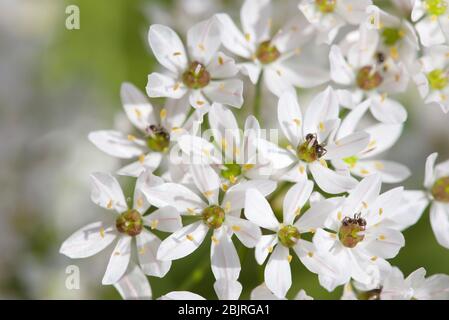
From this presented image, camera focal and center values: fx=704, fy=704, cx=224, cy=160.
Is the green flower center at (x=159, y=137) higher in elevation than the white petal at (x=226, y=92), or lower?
lower

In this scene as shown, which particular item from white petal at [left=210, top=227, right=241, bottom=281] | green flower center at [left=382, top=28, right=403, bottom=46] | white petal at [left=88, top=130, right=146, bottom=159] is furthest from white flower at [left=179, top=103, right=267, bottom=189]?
green flower center at [left=382, top=28, right=403, bottom=46]

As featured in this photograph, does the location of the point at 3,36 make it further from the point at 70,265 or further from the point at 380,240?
the point at 380,240

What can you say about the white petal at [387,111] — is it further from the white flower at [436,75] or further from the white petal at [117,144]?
the white petal at [117,144]

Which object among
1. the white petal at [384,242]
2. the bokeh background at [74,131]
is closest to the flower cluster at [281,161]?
the white petal at [384,242]

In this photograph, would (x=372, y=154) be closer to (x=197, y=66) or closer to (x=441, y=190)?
(x=441, y=190)

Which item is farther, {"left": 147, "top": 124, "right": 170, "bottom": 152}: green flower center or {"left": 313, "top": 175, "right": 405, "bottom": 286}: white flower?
{"left": 147, "top": 124, "right": 170, "bottom": 152}: green flower center

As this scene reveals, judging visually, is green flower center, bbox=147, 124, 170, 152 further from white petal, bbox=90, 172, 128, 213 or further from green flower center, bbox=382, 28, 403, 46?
green flower center, bbox=382, 28, 403, 46

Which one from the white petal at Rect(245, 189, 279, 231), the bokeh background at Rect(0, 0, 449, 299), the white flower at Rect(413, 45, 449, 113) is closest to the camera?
the white petal at Rect(245, 189, 279, 231)
